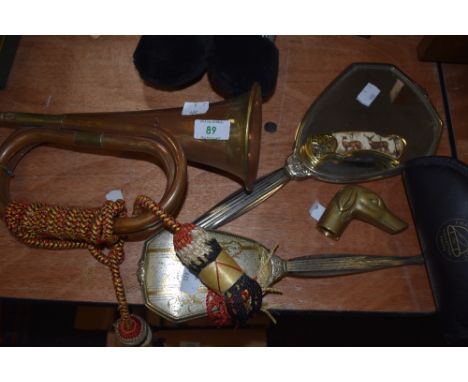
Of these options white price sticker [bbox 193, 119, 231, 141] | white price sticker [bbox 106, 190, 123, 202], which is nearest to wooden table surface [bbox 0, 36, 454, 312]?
white price sticker [bbox 106, 190, 123, 202]

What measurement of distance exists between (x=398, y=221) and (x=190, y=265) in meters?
0.49

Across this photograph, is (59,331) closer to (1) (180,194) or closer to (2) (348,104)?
(1) (180,194)

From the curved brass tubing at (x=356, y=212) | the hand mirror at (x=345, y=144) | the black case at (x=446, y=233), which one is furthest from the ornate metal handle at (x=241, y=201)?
the black case at (x=446, y=233)

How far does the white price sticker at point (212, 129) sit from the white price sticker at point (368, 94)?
0.44 m

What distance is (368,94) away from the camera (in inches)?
44.0

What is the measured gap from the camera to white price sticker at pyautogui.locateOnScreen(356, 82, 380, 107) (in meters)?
1.11

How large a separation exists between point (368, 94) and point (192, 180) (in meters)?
0.52

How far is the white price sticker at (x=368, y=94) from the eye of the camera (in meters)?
1.11

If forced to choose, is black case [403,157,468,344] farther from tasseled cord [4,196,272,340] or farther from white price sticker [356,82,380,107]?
tasseled cord [4,196,272,340]

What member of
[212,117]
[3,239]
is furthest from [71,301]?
[212,117]

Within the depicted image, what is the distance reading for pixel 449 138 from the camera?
1.08 metres

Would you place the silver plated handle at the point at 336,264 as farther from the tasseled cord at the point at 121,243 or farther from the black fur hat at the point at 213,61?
the black fur hat at the point at 213,61

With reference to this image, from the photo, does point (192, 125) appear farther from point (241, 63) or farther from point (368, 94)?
point (368, 94)

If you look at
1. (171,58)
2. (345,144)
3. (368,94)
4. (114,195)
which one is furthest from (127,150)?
(368,94)
